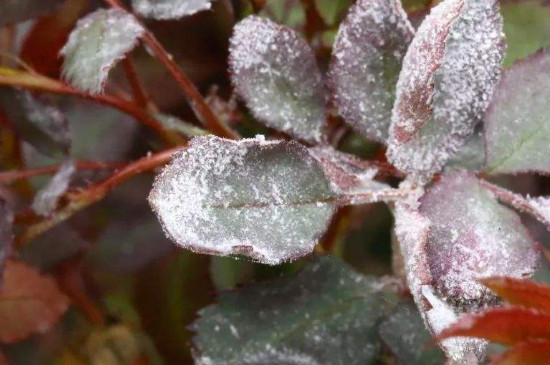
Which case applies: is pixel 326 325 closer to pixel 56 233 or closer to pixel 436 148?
pixel 436 148

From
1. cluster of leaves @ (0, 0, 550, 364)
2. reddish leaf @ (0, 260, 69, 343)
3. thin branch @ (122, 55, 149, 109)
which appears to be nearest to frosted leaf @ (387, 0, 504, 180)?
cluster of leaves @ (0, 0, 550, 364)

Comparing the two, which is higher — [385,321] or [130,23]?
[130,23]

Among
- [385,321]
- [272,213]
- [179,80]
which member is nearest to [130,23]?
[179,80]

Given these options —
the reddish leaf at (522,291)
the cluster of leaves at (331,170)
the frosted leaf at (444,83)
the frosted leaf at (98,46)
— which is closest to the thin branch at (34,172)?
the cluster of leaves at (331,170)

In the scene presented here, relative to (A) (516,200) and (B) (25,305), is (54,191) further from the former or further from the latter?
(A) (516,200)

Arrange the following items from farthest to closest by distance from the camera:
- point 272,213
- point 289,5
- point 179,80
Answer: point 289,5 → point 179,80 → point 272,213


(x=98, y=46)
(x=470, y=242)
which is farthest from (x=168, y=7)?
(x=470, y=242)

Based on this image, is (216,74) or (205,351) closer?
(205,351)
